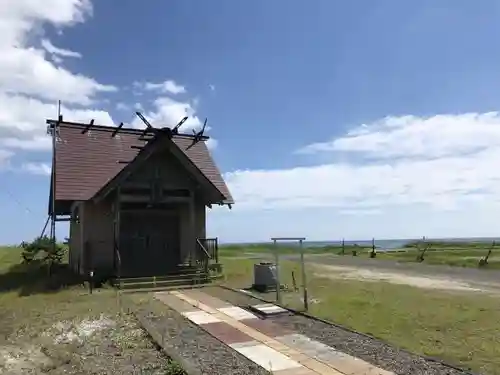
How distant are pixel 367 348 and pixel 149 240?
45.2ft

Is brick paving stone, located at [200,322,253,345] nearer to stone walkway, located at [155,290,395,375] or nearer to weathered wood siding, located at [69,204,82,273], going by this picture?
stone walkway, located at [155,290,395,375]

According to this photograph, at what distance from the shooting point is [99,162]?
72.2ft

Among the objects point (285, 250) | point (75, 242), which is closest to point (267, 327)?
point (75, 242)

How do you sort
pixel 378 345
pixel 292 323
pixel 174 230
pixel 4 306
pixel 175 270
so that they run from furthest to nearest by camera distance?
pixel 174 230 → pixel 175 270 → pixel 4 306 → pixel 292 323 → pixel 378 345

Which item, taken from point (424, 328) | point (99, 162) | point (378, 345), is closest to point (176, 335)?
point (378, 345)

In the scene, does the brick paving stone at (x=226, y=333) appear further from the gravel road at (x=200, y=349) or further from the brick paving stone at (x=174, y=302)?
the brick paving stone at (x=174, y=302)

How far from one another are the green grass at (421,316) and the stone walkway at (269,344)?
5.14 feet

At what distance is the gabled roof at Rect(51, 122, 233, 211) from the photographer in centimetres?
2002

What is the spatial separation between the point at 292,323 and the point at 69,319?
5.46 metres

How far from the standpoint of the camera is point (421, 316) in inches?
470

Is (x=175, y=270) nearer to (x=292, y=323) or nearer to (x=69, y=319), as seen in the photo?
(x=69, y=319)

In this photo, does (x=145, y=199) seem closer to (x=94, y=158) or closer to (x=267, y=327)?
(x=94, y=158)

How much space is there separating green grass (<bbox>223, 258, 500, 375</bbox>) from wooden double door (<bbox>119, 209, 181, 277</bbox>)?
4035 millimetres

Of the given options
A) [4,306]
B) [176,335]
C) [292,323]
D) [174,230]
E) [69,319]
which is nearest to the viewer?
[176,335]
